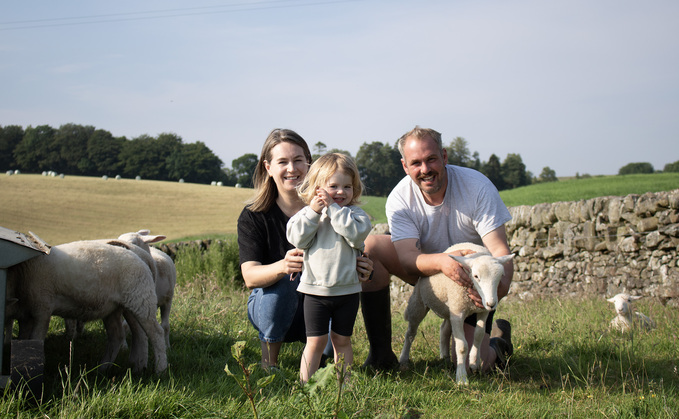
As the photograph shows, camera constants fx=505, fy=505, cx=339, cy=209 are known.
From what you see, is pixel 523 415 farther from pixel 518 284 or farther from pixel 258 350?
pixel 518 284

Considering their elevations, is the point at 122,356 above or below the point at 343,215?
below

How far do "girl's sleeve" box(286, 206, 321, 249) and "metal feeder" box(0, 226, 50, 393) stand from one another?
4.98 ft

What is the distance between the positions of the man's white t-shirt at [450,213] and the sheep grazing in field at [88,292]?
1.90 meters

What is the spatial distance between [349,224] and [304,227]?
0.28 m

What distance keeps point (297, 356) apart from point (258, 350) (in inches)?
15.6

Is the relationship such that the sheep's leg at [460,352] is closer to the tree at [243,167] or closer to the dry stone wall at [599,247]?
the dry stone wall at [599,247]

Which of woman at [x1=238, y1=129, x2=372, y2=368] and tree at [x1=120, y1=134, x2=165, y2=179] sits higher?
tree at [x1=120, y1=134, x2=165, y2=179]

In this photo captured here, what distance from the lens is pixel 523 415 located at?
2.89 meters

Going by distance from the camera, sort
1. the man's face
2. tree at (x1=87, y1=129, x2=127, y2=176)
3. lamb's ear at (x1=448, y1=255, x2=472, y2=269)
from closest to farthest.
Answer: lamb's ear at (x1=448, y1=255, x2=472, y2=269) → the man's face → tree at (x1=87, y1=129, x2=127, y2=176)

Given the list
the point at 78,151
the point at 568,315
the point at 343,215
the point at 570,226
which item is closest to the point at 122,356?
the point at 343,215

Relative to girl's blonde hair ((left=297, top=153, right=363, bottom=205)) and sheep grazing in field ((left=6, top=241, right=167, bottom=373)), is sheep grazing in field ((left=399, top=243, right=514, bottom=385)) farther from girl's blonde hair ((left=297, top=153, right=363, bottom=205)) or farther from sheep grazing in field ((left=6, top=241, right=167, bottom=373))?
sheep grazing in field ((left=6, top=241, right=167, bottom=373))

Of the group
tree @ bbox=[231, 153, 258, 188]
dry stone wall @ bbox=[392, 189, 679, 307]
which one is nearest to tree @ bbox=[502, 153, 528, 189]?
tree @ bbox=[231, 153, 258, 188]

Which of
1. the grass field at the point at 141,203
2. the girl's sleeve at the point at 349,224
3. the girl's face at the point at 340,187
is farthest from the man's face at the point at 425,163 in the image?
the grass field at the point at 141,203

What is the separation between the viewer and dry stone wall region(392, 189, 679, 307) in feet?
25.7
